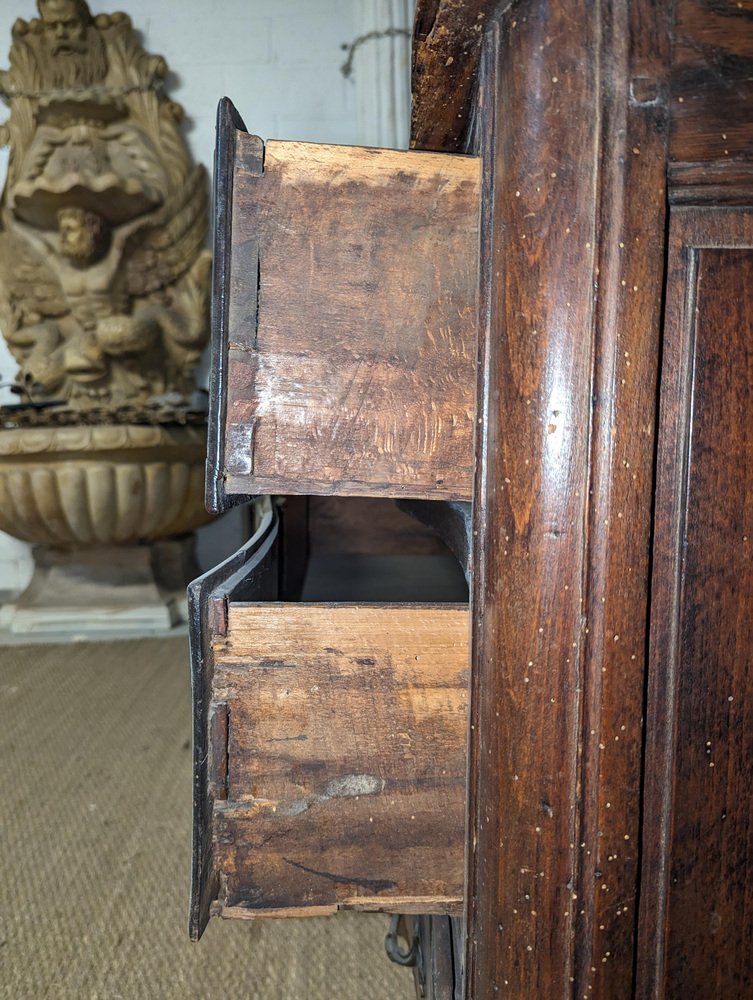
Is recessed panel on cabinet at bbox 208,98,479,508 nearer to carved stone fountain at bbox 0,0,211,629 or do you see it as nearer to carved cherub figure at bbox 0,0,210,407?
carved stone fountain at bbox 0,0,211,629

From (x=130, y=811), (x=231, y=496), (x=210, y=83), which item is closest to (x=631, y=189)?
(x=231, y=496)

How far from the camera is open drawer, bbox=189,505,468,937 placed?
41cm

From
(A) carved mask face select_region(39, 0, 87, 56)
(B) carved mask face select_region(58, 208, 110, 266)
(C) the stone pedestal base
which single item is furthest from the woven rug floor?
(A) carved mask face select_region(39, 0, 87, 56)

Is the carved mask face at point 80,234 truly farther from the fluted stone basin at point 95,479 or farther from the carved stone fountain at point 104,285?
the fluted stone basin at point 95,479

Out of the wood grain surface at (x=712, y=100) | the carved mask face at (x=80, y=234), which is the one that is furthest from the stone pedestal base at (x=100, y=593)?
the wood grain surface at (x=712, y=100)

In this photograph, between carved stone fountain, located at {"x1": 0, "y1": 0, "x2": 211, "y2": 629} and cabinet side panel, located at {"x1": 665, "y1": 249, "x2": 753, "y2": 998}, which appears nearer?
cabinet side panel, located at {"x1": 665, "y1": 249, "x2": 753, "y2": 998}

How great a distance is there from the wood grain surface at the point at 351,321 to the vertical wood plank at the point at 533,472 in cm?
2

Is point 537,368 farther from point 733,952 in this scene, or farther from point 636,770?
point 733,952

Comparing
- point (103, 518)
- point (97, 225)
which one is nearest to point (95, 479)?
point (103, 518)

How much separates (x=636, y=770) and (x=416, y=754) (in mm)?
130

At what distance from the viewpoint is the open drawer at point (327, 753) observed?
16.0 inches

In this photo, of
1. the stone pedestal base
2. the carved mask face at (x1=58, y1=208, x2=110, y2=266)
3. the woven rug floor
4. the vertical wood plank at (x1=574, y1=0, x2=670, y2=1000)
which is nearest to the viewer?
the vertical wood plank at (x1=574, y1=0, x2=670, y2=1000)

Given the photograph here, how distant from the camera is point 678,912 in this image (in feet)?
1.20

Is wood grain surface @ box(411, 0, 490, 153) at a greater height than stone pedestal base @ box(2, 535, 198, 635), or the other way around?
wood grain surface @ box(411, 0, 490, 153)
